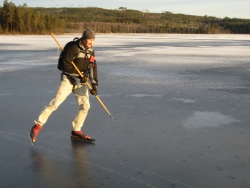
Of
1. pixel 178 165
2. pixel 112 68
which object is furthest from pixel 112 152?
pixel 112 68

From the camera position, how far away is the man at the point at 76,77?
21.0ft

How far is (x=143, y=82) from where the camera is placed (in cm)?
1257

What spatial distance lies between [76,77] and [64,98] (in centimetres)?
36

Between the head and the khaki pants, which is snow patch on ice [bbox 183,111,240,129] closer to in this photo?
the khaki pants

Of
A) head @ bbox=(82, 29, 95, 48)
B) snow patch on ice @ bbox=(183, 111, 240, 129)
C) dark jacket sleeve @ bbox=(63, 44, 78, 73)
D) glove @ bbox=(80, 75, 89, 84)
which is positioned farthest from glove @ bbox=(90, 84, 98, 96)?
snow patch on ice @ bbox=(183, 111, 240, 129)

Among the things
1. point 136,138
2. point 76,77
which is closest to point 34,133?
point 76,77

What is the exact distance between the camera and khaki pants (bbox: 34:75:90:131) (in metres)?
6.58

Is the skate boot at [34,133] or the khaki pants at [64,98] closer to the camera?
the skate boot at [34,133]

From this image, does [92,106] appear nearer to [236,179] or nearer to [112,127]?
[112,127]

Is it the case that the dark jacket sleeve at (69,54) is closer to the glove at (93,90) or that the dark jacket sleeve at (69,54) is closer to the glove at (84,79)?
the glove at (84,79)

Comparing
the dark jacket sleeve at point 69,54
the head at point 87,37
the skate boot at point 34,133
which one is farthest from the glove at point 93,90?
the skate boot at point 34,133

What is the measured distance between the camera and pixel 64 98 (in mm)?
6656

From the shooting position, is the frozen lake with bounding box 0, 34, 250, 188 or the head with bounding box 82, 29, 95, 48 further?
the head with bounding box 82, 29, 95, 48

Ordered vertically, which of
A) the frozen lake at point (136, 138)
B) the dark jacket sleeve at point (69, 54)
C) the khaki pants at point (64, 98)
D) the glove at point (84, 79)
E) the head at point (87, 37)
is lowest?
the frozen lake at point (136, 138)
